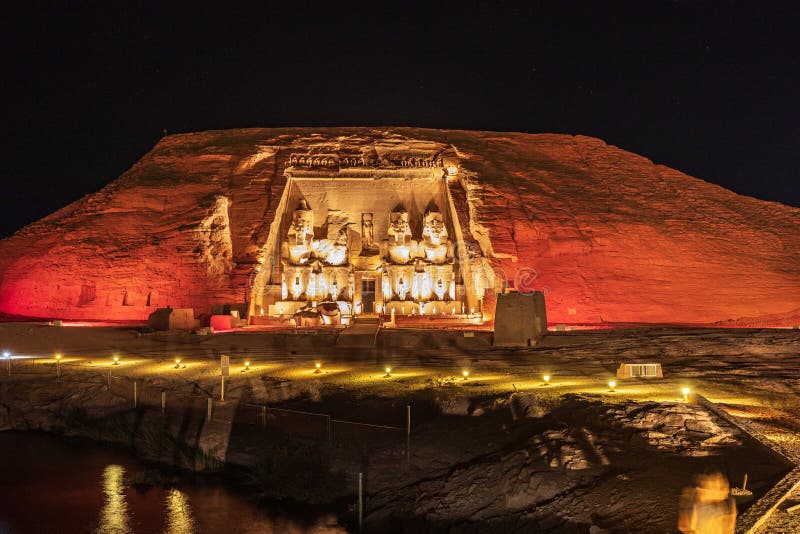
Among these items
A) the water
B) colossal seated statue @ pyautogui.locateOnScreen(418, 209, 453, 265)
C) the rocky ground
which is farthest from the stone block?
colossal seated statue @ pyautogui.locateOnScreen(418, 209, 453, 265)

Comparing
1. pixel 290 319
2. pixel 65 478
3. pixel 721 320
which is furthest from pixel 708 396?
pixel 290 319

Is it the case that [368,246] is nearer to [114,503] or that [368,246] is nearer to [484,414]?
[484,414]

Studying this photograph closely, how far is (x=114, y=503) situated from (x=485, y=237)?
23.2 m

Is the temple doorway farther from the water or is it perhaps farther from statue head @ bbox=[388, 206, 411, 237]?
A: the water

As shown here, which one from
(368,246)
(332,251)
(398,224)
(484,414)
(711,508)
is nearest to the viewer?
(711,508)

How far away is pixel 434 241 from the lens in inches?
1465

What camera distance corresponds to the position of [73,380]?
20281 mm

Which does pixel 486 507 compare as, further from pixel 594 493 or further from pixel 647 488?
pixel 647 488

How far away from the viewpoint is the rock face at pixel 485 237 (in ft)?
104

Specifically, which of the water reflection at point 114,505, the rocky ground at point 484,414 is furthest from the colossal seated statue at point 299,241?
the water reflection at point 114,505

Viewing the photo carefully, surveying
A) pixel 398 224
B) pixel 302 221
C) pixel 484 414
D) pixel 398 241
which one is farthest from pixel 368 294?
pixel 484 414

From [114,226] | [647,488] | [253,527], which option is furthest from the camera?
[114,226]

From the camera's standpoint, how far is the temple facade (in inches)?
1394

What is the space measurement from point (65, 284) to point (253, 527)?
22.8 meters
